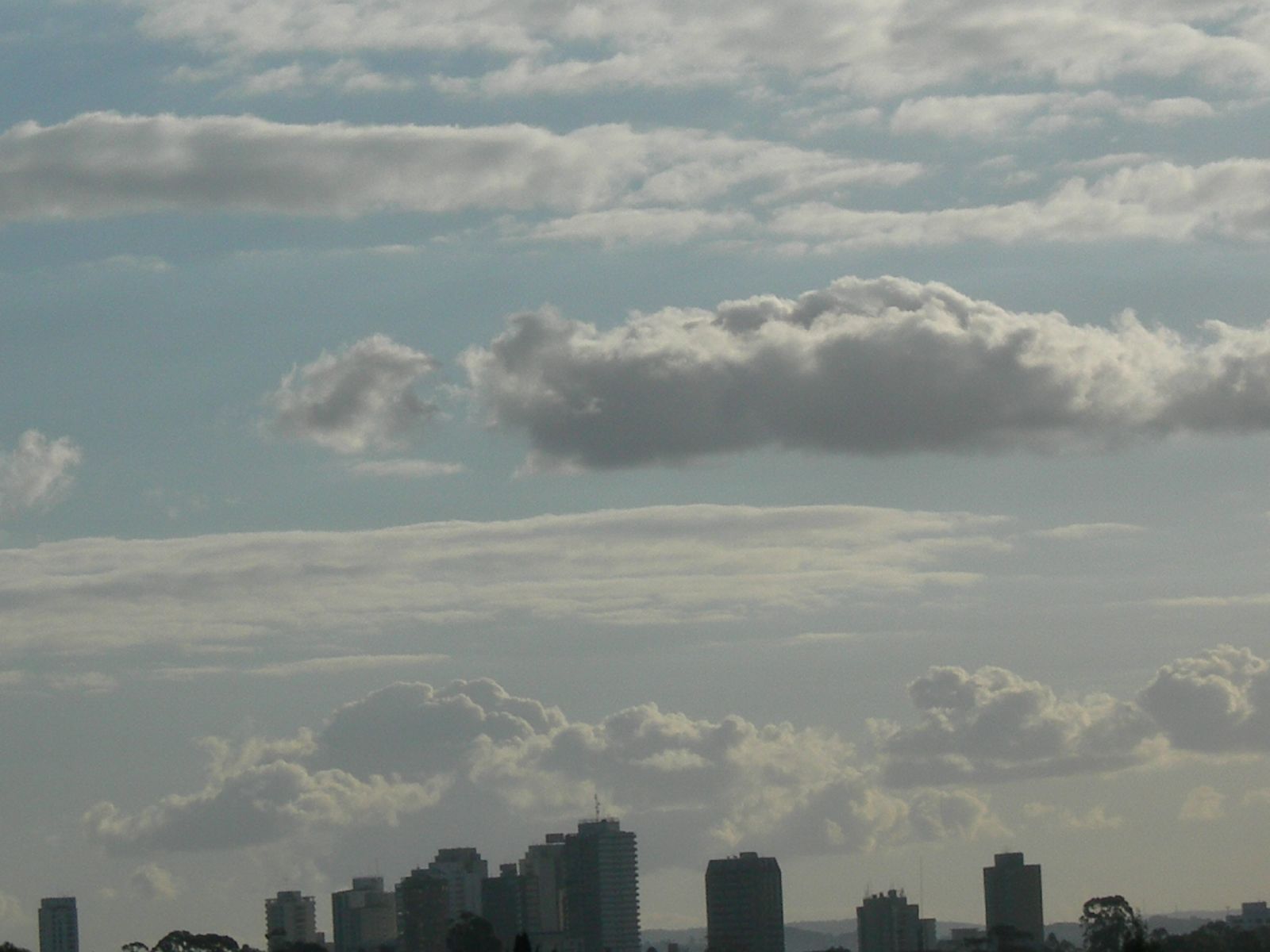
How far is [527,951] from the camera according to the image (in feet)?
652

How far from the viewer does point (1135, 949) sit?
19988 centimetres

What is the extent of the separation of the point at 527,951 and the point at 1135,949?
156 ft
